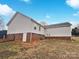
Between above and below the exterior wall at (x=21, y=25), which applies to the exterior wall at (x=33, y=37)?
below

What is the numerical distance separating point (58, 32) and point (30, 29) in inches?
312

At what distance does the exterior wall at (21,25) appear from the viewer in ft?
115

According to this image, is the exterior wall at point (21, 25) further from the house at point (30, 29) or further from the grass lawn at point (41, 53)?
the grass lawn at point (41, 53)

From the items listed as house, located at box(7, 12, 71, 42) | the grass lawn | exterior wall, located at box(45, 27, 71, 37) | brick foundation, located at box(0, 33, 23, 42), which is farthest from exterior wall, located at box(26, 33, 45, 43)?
the grass lawn

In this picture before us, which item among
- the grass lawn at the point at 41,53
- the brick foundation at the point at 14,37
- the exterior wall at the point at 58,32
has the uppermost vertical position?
the exterior wall at the point at 58,32

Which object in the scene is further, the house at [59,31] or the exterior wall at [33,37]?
the house at [59,31]

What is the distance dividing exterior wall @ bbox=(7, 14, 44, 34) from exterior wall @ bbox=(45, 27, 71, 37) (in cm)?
262

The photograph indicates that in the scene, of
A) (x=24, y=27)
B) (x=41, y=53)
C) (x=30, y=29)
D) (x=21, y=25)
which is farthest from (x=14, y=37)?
(x=41, y=53)

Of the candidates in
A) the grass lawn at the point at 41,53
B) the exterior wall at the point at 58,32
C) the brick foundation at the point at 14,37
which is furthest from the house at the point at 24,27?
the grass lawn at the point at 41,53

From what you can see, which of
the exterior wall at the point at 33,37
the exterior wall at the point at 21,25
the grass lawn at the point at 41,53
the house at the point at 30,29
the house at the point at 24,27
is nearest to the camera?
the grass lawn at the point at 41,53

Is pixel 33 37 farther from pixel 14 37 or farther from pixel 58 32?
pixel 58 32

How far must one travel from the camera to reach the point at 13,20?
38.6 metres

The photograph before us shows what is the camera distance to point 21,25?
36.3 meters

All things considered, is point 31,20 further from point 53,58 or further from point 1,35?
point 53,58
